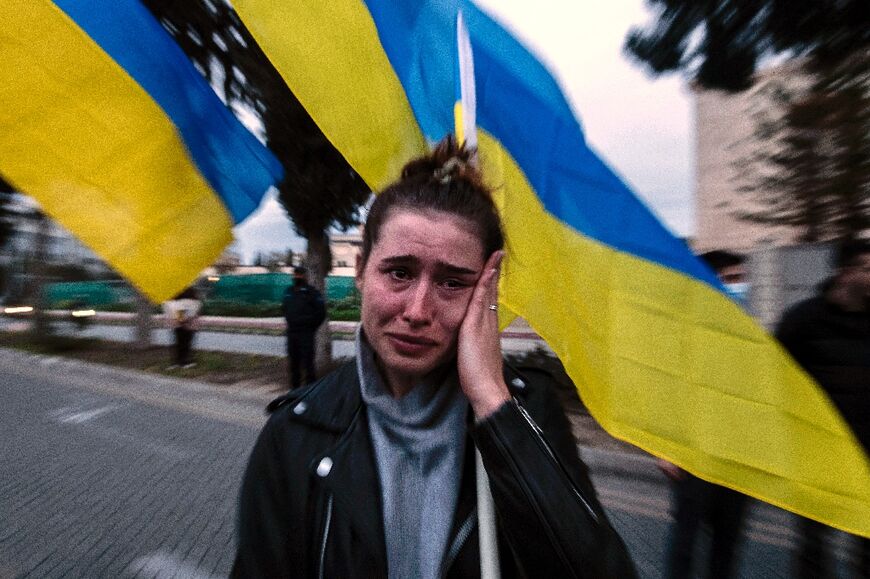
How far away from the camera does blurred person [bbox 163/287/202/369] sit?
10.6 m

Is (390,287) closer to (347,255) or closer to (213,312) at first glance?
(213,312)

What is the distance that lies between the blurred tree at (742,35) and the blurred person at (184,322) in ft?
29.1

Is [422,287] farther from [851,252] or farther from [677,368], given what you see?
[851,252]

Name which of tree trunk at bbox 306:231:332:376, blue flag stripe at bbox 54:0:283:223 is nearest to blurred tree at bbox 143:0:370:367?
tree trunk at bbox 306:231:332:376

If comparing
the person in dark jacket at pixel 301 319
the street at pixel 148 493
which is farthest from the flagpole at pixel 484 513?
the person in dark jacket at pixel 301 319

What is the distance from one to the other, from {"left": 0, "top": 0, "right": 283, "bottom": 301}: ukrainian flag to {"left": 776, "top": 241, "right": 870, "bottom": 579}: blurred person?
256 cm

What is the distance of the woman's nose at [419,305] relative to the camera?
1.21 m

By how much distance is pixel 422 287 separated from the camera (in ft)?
4.02

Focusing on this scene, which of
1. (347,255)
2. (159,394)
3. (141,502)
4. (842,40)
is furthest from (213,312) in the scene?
(347,255)

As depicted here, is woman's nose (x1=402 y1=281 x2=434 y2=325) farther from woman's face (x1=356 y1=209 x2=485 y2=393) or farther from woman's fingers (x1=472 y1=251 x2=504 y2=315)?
woman's fingers (x1=472 y1=251 x2=504 y2=315)

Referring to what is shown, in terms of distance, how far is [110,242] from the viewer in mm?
1778

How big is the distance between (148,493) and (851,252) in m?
5.06

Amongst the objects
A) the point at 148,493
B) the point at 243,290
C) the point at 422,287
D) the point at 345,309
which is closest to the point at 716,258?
the point at 422,287

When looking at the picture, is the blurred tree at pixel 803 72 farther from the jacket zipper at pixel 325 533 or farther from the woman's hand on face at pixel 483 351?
the jacket zipper at pixel 325 533
